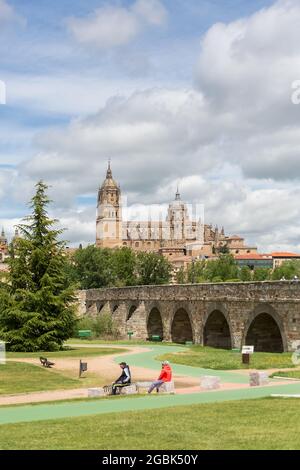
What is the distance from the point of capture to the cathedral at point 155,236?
176m

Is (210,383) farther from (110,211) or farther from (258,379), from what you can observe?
(110,211)

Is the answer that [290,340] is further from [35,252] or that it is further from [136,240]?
[136,240]

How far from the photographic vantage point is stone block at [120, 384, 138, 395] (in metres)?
16.6

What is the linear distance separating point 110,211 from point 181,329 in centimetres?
14266

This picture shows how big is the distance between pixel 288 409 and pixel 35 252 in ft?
77.6

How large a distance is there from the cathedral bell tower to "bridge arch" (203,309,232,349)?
144928 millimetres

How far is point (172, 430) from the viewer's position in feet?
33.1

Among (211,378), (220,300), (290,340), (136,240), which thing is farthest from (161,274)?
(136,240)

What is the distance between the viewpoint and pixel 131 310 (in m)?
52.9

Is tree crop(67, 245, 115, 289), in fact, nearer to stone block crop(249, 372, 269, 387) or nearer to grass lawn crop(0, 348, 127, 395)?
grass lawn crop(0, 348, 127, 395)

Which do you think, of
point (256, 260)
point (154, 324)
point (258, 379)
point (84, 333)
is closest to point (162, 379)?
point (258, 379)

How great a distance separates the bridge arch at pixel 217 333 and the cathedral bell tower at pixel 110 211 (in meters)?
145

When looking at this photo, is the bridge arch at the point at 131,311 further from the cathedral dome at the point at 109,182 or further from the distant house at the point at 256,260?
the cathedral dome at the point at 109,182

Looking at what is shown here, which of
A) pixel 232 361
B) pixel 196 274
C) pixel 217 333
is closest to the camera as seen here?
pixel 232 361
